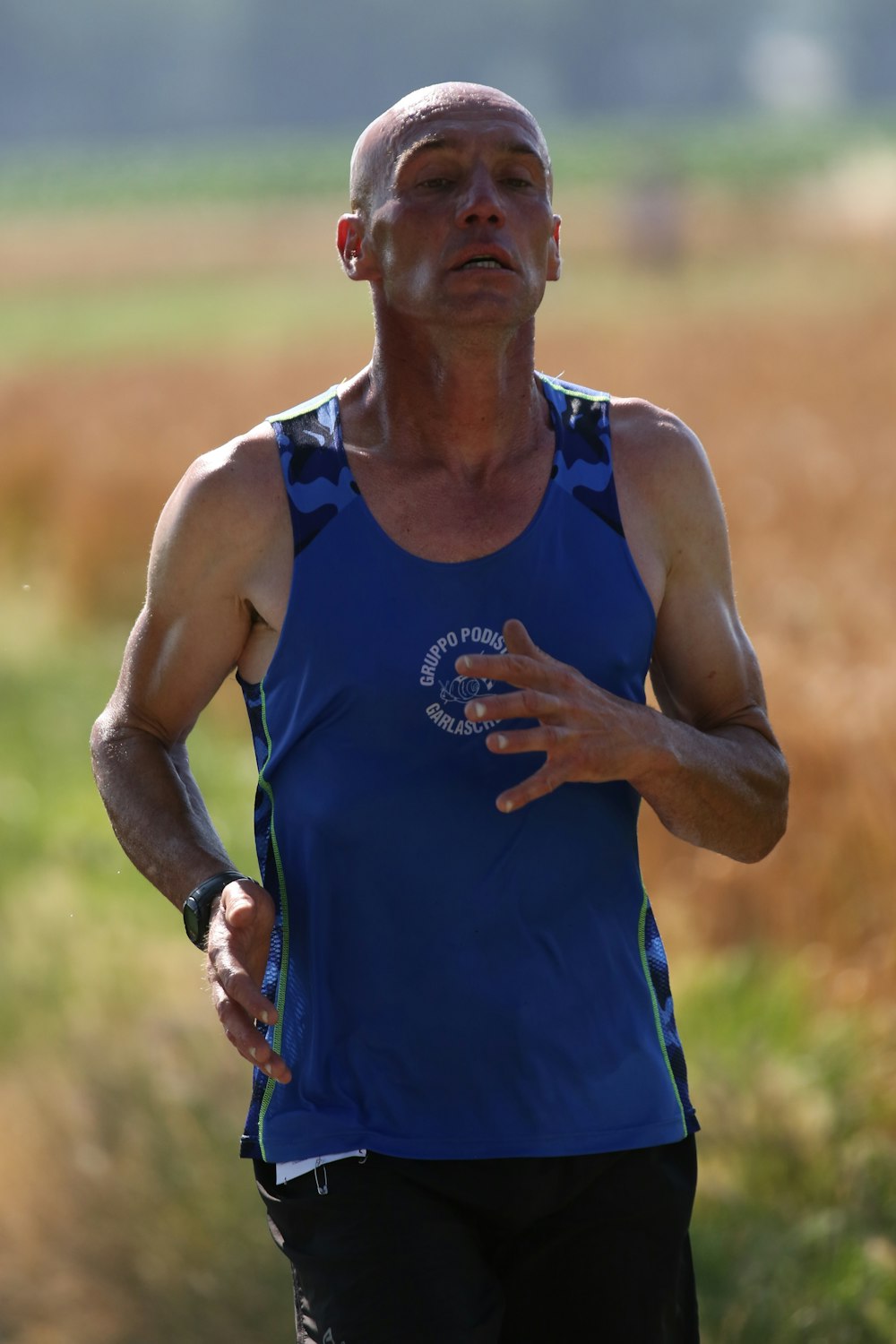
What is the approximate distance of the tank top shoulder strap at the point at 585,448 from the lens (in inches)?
99.4

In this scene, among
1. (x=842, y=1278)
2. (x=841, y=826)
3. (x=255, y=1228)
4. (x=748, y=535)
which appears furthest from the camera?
(x=748, y=535)

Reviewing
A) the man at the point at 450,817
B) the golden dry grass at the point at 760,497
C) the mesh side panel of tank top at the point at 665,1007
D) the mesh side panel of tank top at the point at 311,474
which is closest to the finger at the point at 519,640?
the man at the point at 450,817

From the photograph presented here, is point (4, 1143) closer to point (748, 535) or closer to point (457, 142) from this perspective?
point (457, 142)

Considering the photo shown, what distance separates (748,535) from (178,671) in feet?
23.3

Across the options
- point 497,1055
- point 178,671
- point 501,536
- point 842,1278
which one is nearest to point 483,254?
point 501,536

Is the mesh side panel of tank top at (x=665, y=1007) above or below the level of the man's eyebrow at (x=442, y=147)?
below

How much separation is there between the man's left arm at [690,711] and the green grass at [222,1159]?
1.79m

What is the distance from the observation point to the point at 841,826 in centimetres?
569

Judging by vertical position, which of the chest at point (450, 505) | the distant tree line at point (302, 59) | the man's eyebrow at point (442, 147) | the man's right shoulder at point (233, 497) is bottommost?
the chest at point (450, 505)

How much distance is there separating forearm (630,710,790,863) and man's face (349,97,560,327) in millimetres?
547

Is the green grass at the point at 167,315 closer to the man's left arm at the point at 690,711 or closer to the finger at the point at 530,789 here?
the man's left arm at the point at 690,711

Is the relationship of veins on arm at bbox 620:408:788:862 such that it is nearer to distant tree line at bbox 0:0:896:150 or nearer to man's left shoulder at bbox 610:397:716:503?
man's left shoulder at bbox 610:397:716:503

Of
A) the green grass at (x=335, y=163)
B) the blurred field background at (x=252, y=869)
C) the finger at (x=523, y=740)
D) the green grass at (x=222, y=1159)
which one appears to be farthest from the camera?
the green grass at (x=335, y=163)

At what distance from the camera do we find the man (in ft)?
7.89
